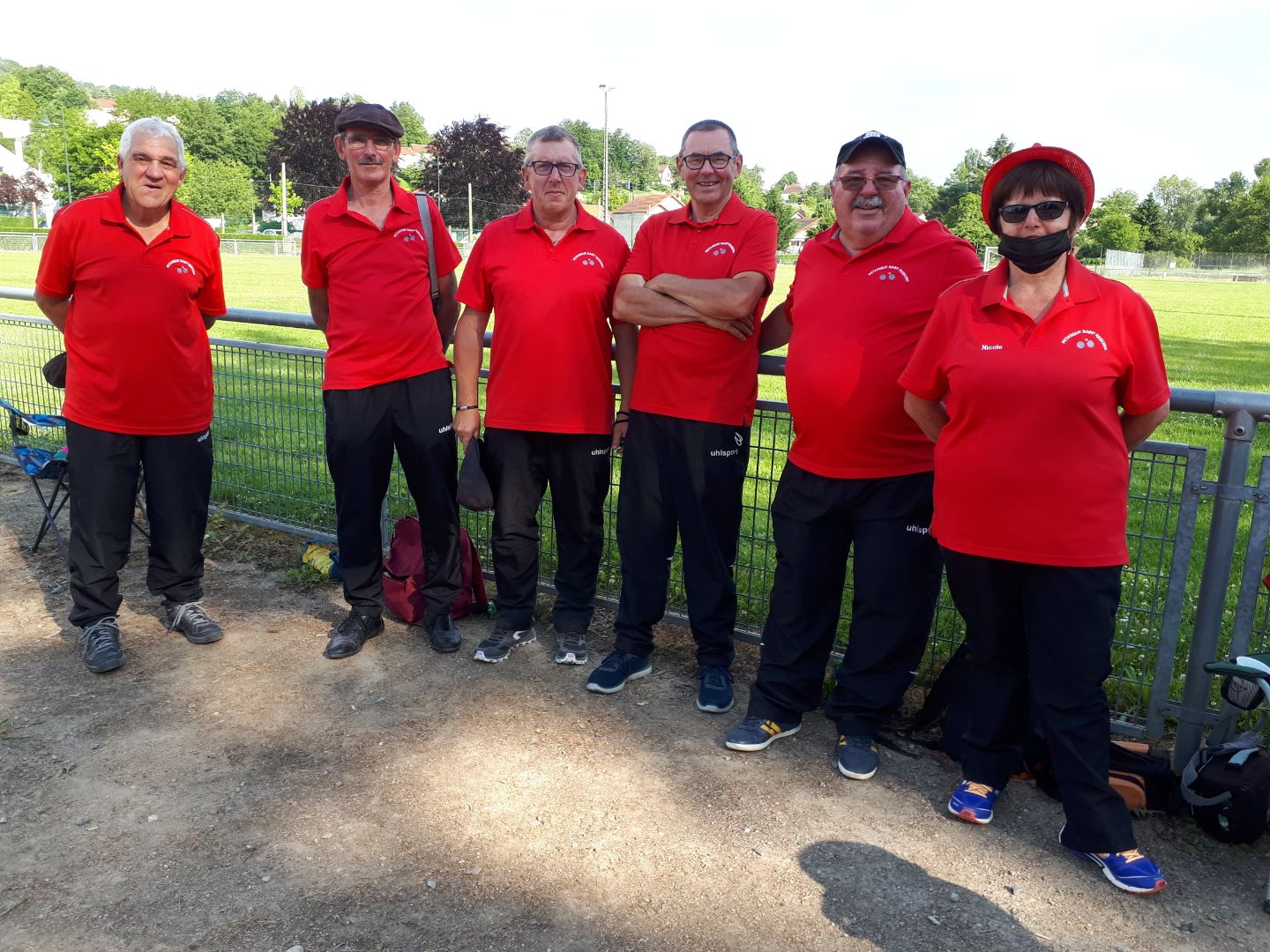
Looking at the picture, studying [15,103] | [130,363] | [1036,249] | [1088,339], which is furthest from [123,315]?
[15,103]

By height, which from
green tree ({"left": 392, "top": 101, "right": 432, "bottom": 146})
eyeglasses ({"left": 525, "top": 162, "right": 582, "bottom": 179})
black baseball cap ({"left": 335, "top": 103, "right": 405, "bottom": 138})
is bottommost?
eyeglasses ({"left": 525, "top": 162, "right": 582, "bottom": 179})

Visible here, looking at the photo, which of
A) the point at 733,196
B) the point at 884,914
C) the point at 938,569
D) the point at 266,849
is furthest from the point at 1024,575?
the point at 266,849

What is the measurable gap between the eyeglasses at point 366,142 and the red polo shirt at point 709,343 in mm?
1274

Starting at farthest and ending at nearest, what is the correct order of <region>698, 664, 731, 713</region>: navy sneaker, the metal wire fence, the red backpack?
the red backpack → <region>698, 664, 731, 713</region>: navy sneaker → the metal wire fence

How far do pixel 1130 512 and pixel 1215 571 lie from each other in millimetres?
339

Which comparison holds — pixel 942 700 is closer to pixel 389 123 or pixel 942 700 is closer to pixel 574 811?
pixel 574 811

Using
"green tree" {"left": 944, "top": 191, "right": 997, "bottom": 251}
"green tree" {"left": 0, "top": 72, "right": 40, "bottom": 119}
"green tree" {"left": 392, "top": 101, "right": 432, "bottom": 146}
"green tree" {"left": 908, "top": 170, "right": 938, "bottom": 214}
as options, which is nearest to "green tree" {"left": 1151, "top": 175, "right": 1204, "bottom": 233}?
"green tree" {"left": 908, "top": 170, "right": 938, "bottom": 214}

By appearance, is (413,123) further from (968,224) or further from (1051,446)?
(1051,446)

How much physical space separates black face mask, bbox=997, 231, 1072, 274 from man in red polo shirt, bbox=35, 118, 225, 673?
11.6 feet

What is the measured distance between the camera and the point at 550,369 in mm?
4387

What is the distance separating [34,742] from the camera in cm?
391

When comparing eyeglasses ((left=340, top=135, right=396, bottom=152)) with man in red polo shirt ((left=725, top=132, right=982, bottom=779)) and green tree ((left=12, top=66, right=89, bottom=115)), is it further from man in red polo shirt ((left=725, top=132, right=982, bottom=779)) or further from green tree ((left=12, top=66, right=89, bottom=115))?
green tree ((left=12, top=66, right=89, bottom=115))

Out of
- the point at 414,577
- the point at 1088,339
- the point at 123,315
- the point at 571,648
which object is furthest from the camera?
the point at 414,577

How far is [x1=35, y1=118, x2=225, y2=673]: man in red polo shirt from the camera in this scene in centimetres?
454
